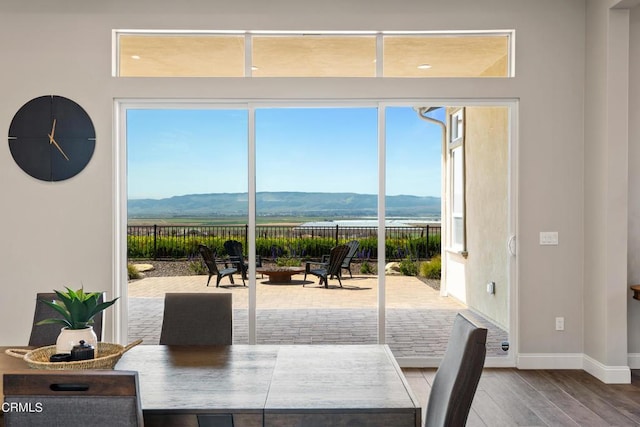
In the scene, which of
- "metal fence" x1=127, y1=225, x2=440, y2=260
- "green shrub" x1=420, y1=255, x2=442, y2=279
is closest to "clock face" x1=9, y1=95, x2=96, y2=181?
"metal fence" x1=127, y1=225, x2=440, y2=260

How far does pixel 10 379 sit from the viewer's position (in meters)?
1.49

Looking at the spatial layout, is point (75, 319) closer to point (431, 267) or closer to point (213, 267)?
point (213, 267)

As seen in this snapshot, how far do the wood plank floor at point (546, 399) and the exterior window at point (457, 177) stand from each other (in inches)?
46.8

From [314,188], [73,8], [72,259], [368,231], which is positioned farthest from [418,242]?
[73,8]

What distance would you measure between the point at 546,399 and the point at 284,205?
2538 mm

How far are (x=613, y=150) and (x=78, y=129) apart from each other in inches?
174

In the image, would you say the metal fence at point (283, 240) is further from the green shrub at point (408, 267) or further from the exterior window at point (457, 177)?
the exterior window at point (457, 177)

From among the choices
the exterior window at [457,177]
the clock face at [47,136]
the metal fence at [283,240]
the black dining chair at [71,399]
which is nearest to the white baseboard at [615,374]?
the exterior window at [457,177]

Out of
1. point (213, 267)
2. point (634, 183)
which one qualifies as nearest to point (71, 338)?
point (213, 267)

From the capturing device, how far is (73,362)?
2.08 meters

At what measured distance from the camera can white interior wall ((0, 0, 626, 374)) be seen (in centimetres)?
456

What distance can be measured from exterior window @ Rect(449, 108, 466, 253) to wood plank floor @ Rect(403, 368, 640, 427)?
1188 mm

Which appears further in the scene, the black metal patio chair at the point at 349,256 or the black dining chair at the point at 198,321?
the black metal patio chair at the point at 349,256

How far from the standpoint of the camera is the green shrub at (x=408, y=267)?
4715 mm
